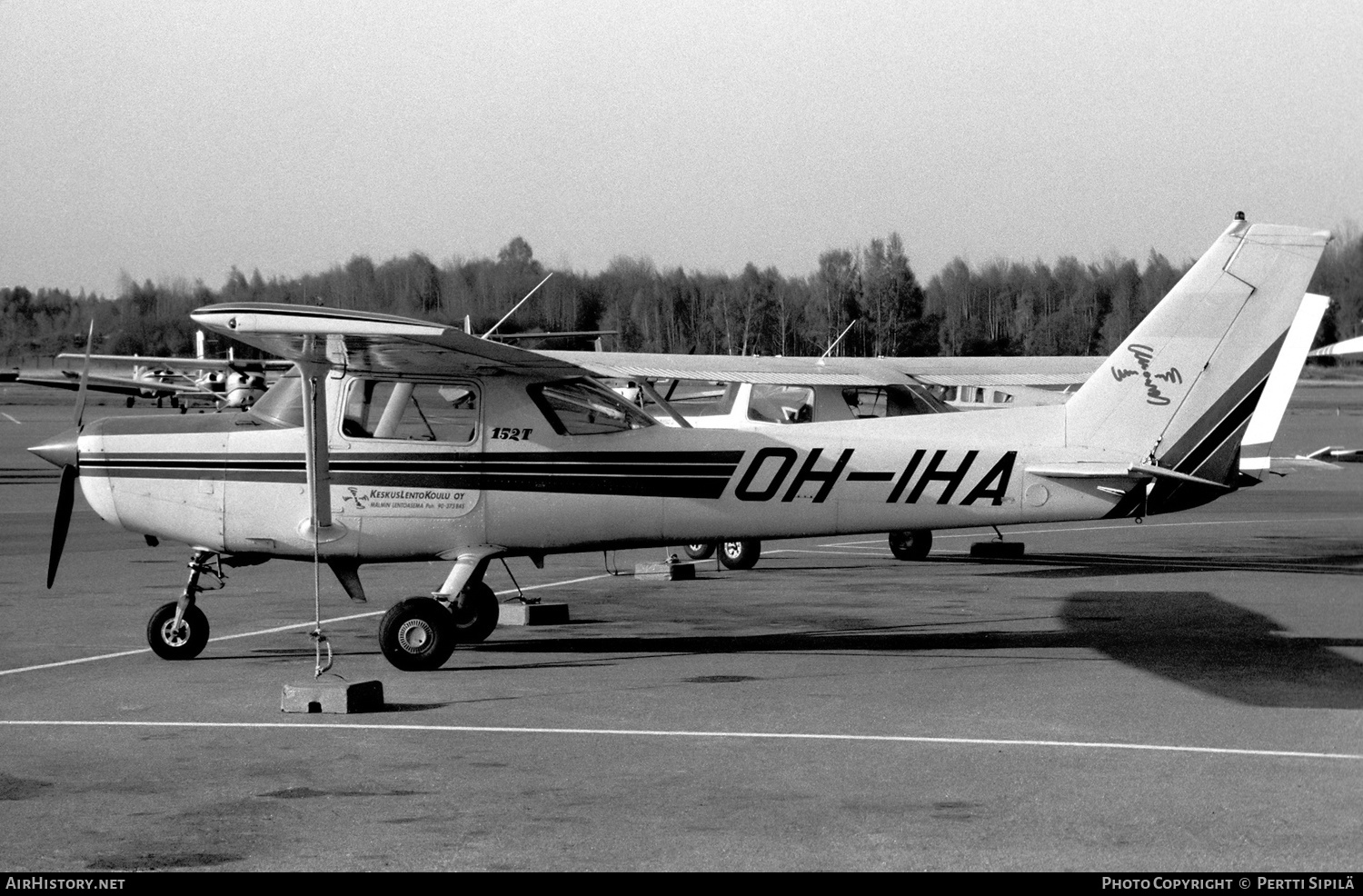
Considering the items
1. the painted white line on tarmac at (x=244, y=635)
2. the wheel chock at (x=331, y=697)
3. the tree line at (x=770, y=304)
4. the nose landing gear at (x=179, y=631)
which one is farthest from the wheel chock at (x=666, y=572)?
the tree line at (x=770, y=304)

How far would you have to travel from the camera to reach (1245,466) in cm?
1451

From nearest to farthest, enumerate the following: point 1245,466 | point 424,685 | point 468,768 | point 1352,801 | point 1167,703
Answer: point 1352,801, point 468,768, point 1167,703, point 424,685, point 1245,466

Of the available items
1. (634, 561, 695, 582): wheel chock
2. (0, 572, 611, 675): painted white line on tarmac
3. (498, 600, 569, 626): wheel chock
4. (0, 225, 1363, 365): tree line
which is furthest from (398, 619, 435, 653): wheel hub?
(0, 225, 1363, 365): tree line

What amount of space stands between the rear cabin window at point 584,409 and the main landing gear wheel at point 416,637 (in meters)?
1.49

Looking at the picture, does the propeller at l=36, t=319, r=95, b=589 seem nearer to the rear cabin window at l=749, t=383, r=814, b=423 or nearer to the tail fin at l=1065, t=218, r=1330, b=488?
the tail fin at l=1065, t=218, r=1330, b=488

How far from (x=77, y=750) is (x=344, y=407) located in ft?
11.1

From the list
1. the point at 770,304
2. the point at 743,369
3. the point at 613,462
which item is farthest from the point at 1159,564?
the point at 770,304

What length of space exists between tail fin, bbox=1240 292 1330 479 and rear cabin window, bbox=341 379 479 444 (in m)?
8.03

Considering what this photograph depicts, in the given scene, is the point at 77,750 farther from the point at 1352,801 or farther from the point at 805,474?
the point at 1352,801

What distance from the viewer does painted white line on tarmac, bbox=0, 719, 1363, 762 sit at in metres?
6.82

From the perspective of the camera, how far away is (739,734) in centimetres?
731

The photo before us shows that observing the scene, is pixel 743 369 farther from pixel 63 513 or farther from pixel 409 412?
pixel 63 513

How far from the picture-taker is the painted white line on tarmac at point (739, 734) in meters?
6.82

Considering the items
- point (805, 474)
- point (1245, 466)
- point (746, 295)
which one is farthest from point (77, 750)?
point (746, 295)
